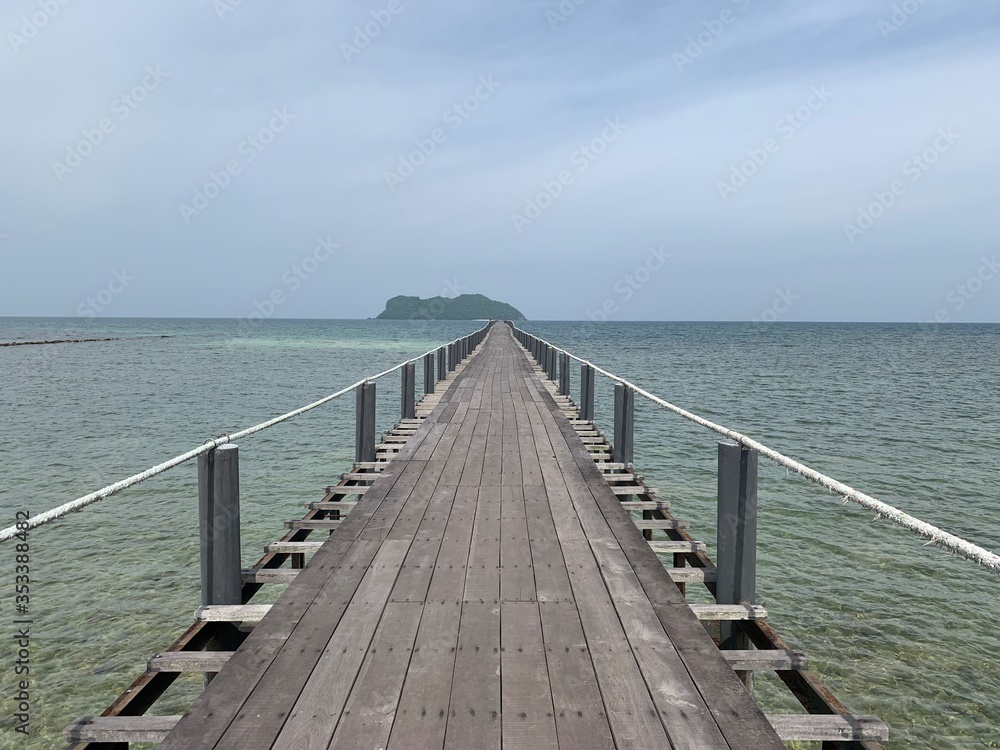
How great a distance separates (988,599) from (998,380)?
134 feet

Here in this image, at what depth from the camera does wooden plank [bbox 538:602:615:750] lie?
248 centimetres

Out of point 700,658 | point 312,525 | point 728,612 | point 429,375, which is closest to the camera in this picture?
point 700,658

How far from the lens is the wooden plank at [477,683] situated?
247cm

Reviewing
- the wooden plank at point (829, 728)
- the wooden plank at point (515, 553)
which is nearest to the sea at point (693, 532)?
the wooden plank at point (515, 553)

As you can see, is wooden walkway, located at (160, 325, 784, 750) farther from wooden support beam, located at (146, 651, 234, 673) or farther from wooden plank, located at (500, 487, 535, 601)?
wooden support beam, located at (146, 651, 234, 673)

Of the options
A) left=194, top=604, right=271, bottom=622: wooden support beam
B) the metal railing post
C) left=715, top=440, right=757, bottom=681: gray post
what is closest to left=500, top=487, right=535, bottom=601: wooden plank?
left=715, top=440, right=757, bottom=681: gray post

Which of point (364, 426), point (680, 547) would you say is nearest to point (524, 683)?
point (680, 547)

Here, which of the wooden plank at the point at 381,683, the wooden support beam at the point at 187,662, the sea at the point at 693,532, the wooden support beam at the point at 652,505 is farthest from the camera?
the wooden support beam at the point at 652,505

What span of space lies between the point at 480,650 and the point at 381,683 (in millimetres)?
528

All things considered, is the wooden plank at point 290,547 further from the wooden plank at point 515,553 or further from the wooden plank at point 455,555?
the wooden plank at point 515,553

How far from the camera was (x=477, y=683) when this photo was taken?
9.29 ft

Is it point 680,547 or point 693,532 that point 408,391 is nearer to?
point 693,532

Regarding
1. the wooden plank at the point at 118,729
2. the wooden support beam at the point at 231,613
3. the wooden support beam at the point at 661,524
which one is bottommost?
the wooden plank at the point at 118,729

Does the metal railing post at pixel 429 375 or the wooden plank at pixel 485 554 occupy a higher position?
the metal railing post at pixel 429 375
